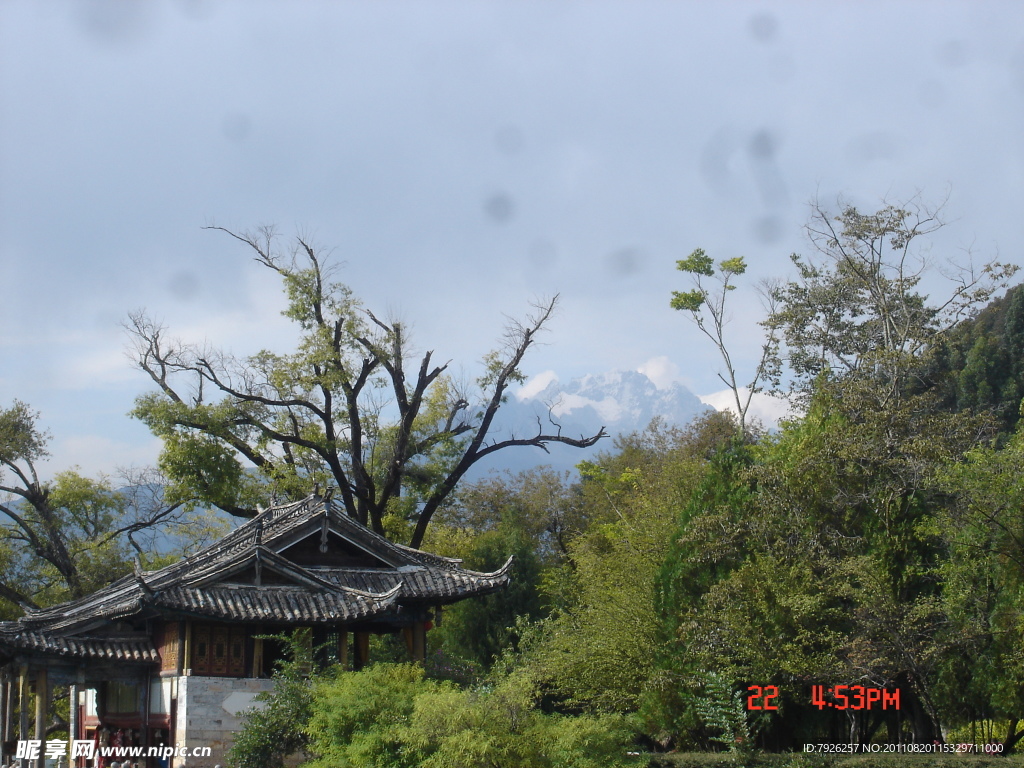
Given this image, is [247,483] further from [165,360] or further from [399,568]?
[399,568]

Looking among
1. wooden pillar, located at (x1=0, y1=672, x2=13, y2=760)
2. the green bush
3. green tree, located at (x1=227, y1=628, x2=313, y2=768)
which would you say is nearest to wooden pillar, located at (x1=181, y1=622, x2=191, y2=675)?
green tree, located at (x1=227, y1=628, x2=313, y2=768)

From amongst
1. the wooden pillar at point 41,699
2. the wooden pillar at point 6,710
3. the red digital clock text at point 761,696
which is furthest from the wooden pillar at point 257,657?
the red digital clock text at point 761,696

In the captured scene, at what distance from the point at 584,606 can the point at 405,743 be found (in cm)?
1084

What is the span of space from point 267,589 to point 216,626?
1030 mm

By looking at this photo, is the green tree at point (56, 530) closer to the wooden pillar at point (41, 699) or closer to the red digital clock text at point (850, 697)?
the wooden pillar at point (41, 699)

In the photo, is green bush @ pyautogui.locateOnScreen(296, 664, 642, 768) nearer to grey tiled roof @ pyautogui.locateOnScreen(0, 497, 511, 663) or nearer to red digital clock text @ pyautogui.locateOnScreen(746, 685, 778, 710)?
grey tiled roof @ pyautogui.locateOnScreen(0, 497, 511, 663)

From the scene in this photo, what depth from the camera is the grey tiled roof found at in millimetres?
16734

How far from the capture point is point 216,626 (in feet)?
56.1

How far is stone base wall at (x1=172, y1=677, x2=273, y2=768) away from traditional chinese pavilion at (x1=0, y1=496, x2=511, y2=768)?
0.02m

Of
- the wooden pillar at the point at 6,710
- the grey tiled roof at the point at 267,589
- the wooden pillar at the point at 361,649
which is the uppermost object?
the grey tiled roof at the point at 267,589

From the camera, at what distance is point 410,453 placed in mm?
31172

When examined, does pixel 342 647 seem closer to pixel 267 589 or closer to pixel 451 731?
pixel 267 589

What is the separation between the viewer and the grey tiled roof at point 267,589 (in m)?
16.7

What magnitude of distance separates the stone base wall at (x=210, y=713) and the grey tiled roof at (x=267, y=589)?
1.13 meters
